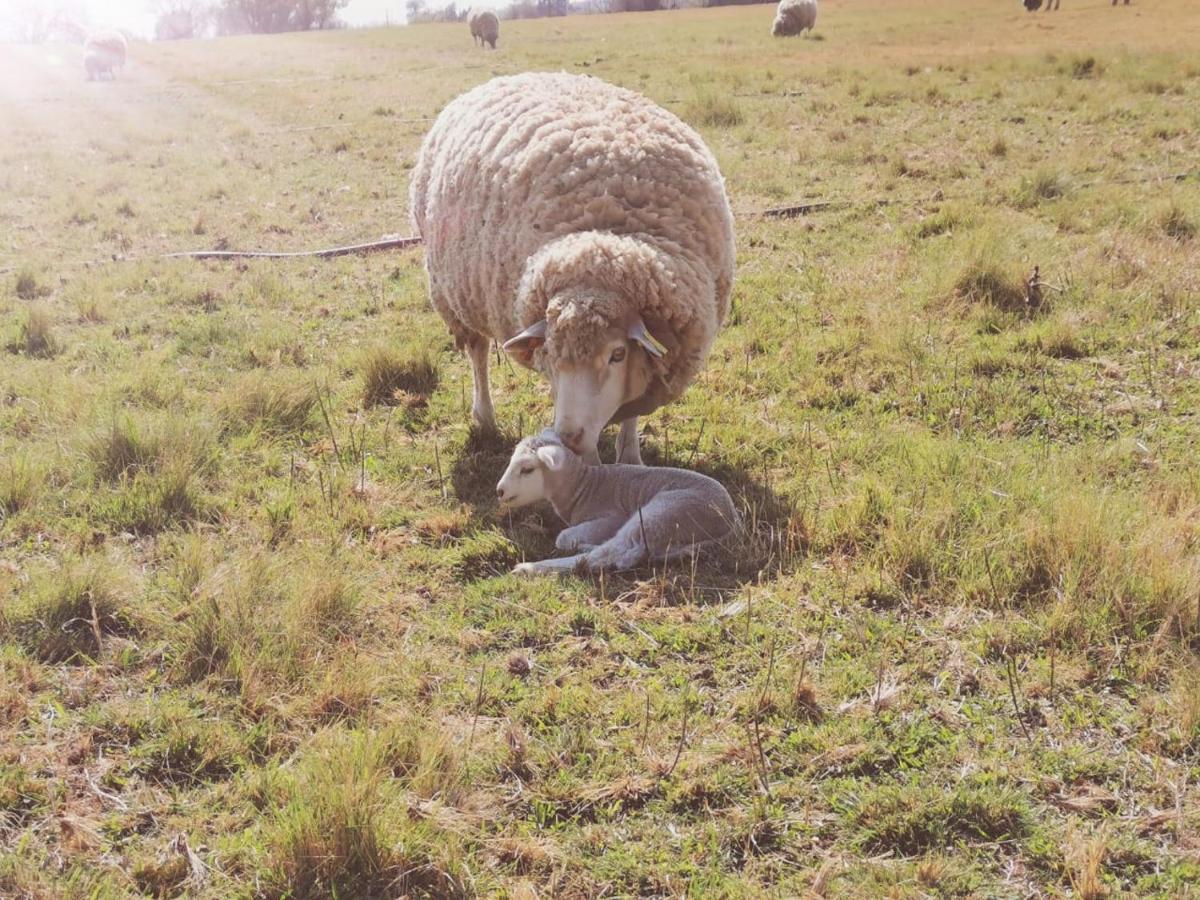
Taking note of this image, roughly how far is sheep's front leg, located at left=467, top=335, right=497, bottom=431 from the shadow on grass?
0.83 ft

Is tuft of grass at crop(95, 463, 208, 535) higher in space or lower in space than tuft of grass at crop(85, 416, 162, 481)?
lower

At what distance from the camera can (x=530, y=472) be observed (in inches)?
169

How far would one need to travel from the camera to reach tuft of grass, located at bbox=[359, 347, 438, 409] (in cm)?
608

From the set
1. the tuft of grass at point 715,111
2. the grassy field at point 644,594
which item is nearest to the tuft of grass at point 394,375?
the grassy field at point 644,594

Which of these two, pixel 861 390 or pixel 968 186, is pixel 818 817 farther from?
pixel 968 186

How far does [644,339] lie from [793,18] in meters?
30.7

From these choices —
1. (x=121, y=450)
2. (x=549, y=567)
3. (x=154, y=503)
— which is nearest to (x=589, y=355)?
(x=549, y=567)

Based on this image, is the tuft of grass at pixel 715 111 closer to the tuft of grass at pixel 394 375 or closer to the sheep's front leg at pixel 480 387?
the tuft of grass at pixel 394 375

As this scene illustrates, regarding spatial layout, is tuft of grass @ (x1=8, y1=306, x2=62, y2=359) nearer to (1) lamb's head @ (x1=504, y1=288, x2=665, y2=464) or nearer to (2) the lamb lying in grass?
(1) lamb's head @ (x1=504, y1=288, x2=665, y2=464)

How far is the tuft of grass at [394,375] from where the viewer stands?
6082 mm

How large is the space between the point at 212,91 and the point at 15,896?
25.4m

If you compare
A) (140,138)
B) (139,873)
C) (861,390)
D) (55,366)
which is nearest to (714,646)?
(139,873)

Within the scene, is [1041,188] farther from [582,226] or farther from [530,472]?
[530,472]

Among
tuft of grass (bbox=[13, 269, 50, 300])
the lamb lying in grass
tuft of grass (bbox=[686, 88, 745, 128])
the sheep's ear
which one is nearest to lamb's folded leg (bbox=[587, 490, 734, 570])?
the lamb lying in grass
